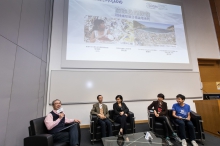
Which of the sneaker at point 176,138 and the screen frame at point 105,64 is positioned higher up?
the screen frame at point 105,64

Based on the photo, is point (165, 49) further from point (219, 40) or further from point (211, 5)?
point (211, 5)

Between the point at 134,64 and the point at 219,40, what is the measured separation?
12.7 feet

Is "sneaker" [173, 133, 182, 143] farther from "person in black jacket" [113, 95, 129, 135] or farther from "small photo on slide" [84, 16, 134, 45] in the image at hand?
"small photo on slide" [84, 16, 134, 45]

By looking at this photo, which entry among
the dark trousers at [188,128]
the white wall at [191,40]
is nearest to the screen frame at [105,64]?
the white wall at [191,40]

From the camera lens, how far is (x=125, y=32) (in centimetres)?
402

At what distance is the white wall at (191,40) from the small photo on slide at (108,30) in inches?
34.0

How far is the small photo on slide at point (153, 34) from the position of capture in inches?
161

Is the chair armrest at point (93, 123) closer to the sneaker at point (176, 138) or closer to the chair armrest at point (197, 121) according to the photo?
the sneaker at point (176, 138)

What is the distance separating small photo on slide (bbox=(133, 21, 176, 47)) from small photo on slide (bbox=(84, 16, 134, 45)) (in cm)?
24

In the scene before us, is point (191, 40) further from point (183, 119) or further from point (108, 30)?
point (183, 119)

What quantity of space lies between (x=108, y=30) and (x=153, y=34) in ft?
5.10

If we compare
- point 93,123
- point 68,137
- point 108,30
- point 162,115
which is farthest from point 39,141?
point 108,30

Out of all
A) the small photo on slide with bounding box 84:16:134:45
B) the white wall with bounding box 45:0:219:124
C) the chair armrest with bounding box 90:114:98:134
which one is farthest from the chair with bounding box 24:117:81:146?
the small photo on slide with bounding box 84:16:134:45

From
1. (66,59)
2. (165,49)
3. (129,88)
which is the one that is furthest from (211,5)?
(66,59)
